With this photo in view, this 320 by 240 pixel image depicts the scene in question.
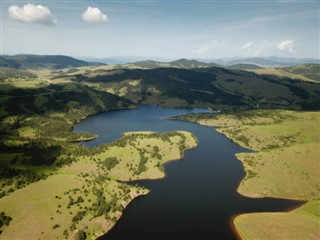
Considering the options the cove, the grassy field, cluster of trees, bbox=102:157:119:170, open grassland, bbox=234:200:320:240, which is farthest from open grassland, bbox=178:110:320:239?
cluster of trees, bbox=102:157:119:170

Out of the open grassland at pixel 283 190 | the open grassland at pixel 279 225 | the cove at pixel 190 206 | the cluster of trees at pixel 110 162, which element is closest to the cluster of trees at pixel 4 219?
the cove at pixel 190 206

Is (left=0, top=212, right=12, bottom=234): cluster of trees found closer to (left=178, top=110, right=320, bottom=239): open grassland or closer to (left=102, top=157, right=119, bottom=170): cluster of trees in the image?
(left=102, top=157, right=119, bottom=170): cluster of trees

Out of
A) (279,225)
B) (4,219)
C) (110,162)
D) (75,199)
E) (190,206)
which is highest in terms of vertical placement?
(110,162)

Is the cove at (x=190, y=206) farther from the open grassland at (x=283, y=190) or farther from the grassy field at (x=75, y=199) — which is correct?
the grassy field at (x=75, y=199)

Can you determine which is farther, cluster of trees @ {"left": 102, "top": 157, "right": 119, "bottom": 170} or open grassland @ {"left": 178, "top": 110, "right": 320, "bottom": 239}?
cluster of trees @ {"left": 102, "top": 157, "right": 119, "bottom": 170}

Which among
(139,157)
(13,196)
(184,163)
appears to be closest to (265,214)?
(184,163)

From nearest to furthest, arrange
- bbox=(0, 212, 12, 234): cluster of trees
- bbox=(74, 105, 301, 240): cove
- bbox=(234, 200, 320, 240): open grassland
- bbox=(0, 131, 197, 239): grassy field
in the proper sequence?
bbox=(0, 131, 197, 239): grassy field
bbox=(0, 212, 12, 234): cluster of trees
bbox=(74, 105, 301, 240): cove
bbox=(234, 200, 320, 240): open grassland

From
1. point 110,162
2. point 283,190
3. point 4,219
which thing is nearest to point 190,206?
point 283,190

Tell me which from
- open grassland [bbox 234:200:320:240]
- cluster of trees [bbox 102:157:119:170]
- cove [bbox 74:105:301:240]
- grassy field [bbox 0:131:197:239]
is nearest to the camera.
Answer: grassy field [bbox 0:131:197:239]

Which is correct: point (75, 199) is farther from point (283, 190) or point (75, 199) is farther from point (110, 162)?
point (283, 190)
